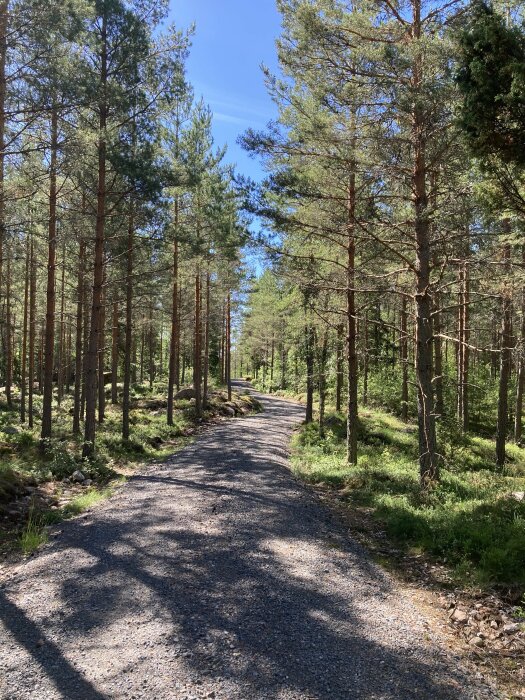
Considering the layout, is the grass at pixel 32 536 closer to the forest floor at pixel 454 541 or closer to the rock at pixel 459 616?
the forest floor at pixel 454 541

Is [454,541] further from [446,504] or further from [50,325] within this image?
[50,325]

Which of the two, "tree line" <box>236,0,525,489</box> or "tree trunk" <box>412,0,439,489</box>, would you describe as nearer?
"tree line" <box>236,0,525,489</box>

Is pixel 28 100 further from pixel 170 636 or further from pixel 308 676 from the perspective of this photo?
pixel 308 676

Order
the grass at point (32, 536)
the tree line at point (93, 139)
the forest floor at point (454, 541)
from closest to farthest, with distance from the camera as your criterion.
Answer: the forest floor at point (454, 541), the grass at point (32, 536), the tree line at point (93, 139)

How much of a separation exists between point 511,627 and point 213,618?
2.85 meters

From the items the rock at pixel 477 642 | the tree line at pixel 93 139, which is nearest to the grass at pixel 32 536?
the tree line at pixel 93 139

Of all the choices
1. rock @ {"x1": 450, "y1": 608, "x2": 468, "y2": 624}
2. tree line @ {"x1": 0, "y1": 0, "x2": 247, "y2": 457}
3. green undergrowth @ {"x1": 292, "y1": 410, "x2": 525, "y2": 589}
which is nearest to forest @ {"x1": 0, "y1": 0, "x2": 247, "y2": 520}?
tree line @ {"x1": 0, "y1": 0, "x2": 247, "y2": 457}

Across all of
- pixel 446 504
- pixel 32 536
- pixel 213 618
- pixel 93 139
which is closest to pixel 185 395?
pixel 93 139

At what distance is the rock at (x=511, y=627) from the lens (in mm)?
4238

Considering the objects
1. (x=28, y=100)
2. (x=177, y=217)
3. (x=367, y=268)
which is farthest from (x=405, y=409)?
(x=28, y=100)

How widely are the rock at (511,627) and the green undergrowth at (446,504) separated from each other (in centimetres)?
71

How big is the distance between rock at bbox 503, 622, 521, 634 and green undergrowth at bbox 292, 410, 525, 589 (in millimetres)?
Answer: 709

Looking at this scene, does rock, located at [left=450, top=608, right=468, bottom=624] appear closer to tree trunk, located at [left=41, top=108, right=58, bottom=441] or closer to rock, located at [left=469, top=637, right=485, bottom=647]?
rock, located at [left=469, top=637, right=485, bottom=647]

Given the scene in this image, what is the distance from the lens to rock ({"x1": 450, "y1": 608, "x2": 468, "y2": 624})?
446cm
